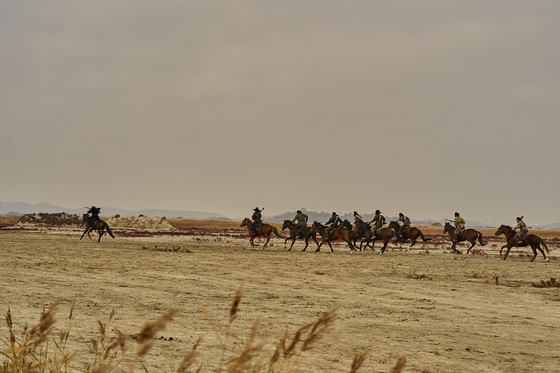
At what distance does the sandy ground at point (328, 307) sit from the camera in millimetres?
6434

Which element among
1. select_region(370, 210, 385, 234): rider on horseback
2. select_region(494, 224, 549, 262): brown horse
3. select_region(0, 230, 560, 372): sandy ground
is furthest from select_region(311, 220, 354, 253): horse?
select_region(0, 230, 560, 372): sandy ground

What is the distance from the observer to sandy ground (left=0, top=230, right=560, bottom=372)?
643 centimetres

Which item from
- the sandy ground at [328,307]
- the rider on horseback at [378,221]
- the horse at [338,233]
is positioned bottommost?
the sandy ground at [328,307]

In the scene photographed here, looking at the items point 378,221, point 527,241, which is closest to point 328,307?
point 527,241

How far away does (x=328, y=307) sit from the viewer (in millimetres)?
10000

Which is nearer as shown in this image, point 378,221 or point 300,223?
point 378,221

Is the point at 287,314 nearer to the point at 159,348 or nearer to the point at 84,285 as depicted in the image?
the point at 159,348

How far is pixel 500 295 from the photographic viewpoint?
1255 centimetres

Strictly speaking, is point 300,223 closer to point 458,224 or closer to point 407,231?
point 407,231

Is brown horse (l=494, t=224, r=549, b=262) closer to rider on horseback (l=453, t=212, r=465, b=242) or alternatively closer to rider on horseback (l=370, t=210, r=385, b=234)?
rider on horseback (l=453, t=212, r=465, b=242)

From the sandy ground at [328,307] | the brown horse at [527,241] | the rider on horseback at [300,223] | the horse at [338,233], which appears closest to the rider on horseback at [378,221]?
the horse at [338,233]

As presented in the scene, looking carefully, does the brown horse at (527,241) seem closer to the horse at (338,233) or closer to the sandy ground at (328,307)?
the sandy ground at (328,307)

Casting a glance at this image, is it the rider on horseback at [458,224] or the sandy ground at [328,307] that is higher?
the rider on horseback at [458,224]

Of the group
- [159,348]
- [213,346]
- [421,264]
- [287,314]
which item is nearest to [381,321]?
[287,314]
